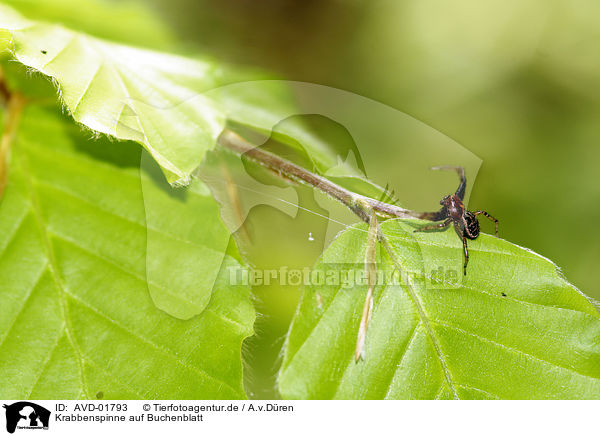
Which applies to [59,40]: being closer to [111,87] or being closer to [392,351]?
[111,87]

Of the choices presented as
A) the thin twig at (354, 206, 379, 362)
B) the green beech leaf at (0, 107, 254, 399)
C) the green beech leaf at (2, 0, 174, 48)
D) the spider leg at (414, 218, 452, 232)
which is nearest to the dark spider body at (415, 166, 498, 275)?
the spider leg at (414, 218, 452, 232)

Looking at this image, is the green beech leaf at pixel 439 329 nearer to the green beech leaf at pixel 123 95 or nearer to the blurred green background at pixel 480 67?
the green beech leaf at pixel 123 95

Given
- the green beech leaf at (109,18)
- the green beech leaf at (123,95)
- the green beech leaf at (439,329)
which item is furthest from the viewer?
the green beech leaf at (109,18)

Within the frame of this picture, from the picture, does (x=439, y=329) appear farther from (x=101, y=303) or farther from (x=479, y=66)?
(x=479, y=66)

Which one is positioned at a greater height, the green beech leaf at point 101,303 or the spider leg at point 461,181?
the spider leg at point 461,181
